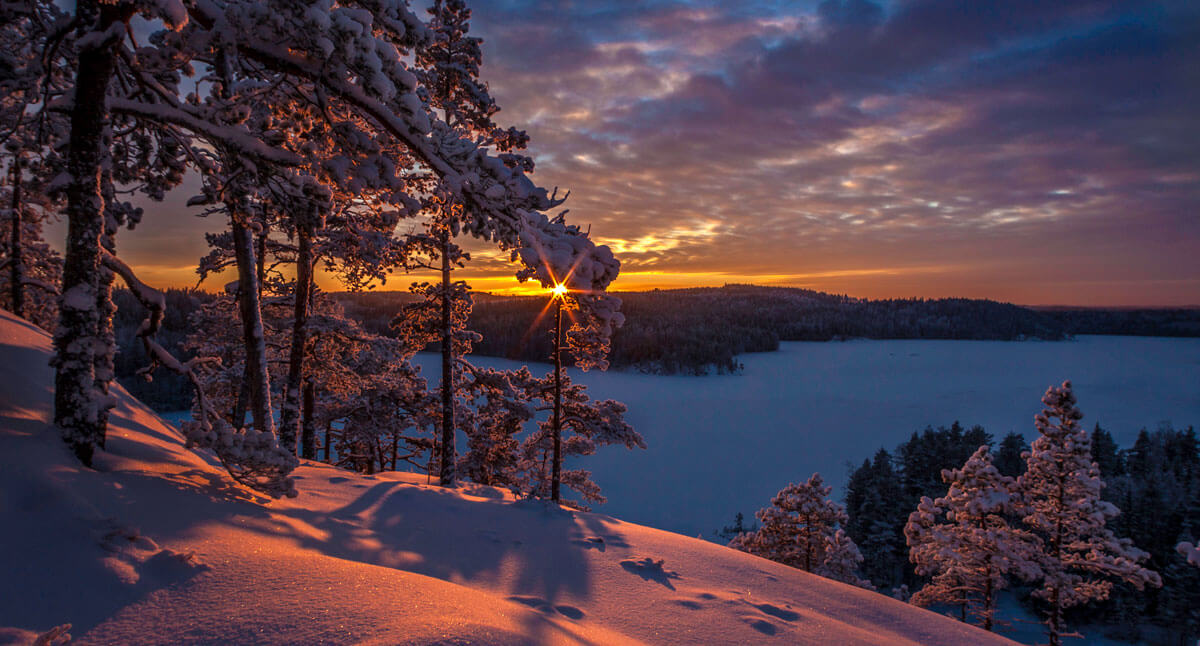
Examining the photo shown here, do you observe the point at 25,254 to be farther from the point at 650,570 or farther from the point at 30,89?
the point at 650,570

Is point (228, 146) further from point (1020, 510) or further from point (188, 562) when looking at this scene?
point (1020, 510)

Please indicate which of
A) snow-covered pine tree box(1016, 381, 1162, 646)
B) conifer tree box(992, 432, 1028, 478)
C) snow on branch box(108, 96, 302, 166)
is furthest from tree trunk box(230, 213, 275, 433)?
conifer tree box(992, 432, 1028, 478)

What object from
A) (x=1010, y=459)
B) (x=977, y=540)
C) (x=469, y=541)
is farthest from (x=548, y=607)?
(x=1010, y=459)

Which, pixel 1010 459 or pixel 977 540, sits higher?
pixel 977 540

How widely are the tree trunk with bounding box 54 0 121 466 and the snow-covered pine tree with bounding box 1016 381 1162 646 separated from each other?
18.3 metres

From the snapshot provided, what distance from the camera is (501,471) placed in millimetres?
17719

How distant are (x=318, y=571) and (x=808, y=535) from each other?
1881 centimetres

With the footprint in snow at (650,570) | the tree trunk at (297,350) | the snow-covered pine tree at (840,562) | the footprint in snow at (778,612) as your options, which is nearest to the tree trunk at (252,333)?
the tree trunk at (297,350)

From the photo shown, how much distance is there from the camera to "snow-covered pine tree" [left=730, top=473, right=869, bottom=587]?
57.7 ft

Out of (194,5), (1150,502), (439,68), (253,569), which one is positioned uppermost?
(439,68)

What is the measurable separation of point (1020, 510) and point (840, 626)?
13184mm

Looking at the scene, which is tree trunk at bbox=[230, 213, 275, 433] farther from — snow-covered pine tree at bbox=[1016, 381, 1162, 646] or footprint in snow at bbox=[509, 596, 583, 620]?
snow-covered pine tree at bbox=[1016, 381, 1162, 646]

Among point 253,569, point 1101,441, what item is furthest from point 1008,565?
point 1101,441

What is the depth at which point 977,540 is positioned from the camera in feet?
43.2
